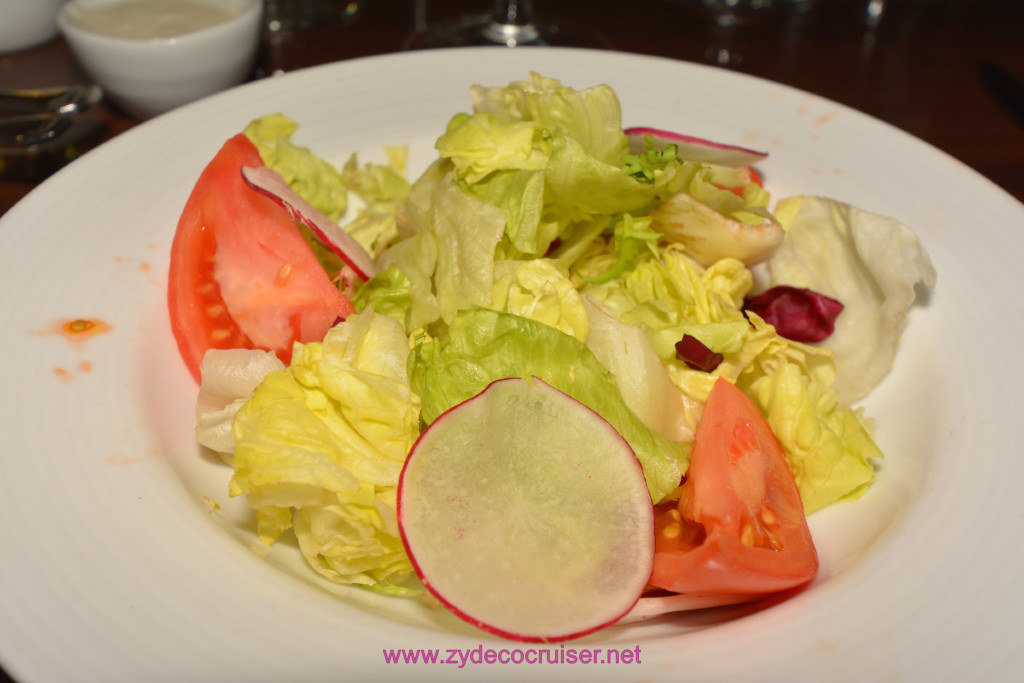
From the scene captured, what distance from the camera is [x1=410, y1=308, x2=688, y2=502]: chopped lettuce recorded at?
1.61 metres

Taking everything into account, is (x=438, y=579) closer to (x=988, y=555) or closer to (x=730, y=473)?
(x=730, y=473)

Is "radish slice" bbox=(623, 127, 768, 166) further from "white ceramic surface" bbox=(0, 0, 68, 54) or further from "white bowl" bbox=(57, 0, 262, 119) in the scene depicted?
"white ceramic surface" bbox=(0, 0, 68, 54)

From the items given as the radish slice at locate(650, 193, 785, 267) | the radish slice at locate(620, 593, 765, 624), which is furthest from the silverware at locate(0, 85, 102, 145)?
the radish slice at locate(620, 593, 765, 624)

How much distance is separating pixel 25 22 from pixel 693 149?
2.96 m

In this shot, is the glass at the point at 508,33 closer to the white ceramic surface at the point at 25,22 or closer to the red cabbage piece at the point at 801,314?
the white ceramic surface at the point at 25,22

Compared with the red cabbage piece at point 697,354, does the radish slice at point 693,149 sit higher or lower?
higher

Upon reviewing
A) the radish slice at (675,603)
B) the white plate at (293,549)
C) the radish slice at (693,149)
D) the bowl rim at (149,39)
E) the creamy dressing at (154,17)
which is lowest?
the radish slice at (675,603)

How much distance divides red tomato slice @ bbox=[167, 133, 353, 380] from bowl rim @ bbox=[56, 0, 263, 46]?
3.28 ft

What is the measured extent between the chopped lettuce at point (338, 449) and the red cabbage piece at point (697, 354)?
0.59 meters

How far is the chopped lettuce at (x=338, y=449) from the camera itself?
1471 millimetres

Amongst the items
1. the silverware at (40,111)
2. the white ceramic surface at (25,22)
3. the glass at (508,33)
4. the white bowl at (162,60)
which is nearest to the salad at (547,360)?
the white bowl at (162,60)

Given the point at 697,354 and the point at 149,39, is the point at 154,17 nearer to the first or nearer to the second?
the point at 149,39

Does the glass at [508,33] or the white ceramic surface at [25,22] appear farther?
the glass at [508,33]

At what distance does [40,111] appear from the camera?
9.15 feet
